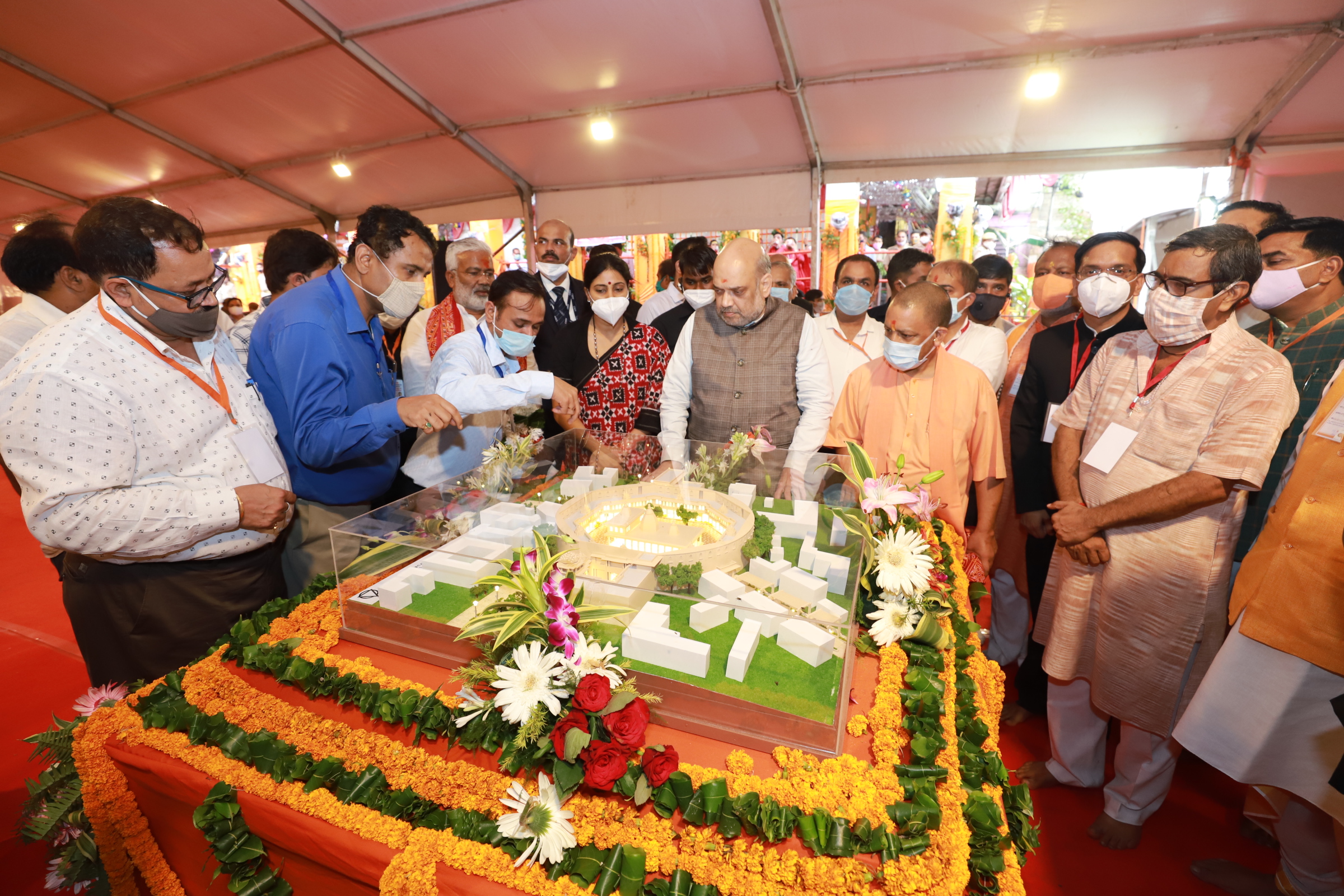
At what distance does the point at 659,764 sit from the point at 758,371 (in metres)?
2.29

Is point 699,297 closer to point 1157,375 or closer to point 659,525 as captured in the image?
point 659,525

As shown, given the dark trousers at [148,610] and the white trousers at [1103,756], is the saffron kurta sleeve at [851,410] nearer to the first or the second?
the white trousers at [1103,756]

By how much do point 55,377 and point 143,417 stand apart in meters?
0.23

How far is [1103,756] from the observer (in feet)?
8.76

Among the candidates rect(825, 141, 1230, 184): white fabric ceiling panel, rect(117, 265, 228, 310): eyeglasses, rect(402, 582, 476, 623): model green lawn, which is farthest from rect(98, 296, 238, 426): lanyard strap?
rect(825, 141, 1230, 184): white fabric ceiling panel

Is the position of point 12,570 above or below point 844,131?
below

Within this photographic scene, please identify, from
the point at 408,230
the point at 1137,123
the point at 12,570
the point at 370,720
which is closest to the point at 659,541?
the point at 370,720

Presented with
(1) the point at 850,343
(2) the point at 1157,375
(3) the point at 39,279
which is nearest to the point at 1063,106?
(1) the point at 850,343

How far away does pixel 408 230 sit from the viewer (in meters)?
2.62

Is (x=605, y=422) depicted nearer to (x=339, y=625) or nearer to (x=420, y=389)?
(x=420, y=389)

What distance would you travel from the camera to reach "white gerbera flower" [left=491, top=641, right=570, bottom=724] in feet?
4.17

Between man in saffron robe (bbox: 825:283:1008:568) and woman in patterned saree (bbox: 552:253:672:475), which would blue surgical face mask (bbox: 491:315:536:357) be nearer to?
woman in patterned saree (bbox: 552:253:672:475)

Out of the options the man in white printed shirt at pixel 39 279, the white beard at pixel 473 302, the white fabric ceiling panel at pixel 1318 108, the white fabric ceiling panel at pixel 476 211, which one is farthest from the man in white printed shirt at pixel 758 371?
the white fabric ceiling panel at pixel 476 211

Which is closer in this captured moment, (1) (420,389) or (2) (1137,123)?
(1) (420,389)
